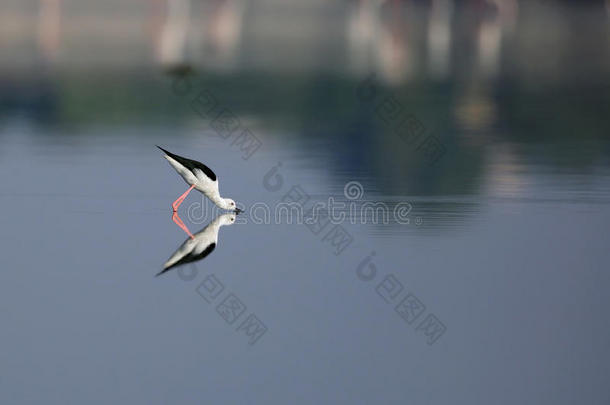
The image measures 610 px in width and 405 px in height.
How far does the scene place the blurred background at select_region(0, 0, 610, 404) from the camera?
1059cm

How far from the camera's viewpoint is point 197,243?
14617 mm

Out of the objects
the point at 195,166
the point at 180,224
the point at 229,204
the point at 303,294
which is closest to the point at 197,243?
the point at 180,224

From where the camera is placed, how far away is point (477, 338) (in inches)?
454

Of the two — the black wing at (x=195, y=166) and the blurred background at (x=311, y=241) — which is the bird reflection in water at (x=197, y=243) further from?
the black wing at (x=195, y=166)

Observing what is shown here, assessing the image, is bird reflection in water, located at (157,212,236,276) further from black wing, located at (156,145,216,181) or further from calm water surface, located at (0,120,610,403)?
black wing, located at (156,145,216,181)

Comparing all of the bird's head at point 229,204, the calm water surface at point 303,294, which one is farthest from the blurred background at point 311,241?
the bird's head at point 229,204

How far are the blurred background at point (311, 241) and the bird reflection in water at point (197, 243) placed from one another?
0.15 m

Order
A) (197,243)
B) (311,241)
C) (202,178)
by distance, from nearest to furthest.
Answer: (197,243), (311,241), (202,178)

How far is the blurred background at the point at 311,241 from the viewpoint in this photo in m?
10.6

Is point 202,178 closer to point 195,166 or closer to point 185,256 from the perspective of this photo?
point 195,166

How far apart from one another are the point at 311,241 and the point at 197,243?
3.80 feet

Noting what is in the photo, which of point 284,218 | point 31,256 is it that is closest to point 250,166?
point 284,218

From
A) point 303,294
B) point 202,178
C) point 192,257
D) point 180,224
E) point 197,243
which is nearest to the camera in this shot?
point 303,294

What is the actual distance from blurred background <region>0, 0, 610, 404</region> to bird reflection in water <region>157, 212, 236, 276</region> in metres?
0.15
